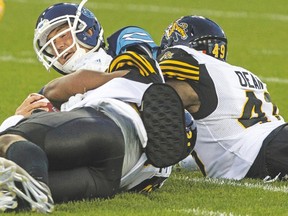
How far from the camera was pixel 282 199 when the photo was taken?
17.6ft

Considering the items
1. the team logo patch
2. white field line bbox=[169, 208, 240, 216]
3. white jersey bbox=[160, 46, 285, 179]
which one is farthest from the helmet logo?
white field line bbox=[169, 208, 240, 216]

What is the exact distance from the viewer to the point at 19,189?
4.60 metres

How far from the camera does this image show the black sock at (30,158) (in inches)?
183

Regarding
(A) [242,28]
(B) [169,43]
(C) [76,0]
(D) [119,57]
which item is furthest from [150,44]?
(C) [76,0]

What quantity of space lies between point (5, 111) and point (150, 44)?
1.86 meters

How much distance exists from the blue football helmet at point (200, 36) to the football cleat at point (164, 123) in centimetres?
116

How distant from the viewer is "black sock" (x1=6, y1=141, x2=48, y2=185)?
4656 millimetres

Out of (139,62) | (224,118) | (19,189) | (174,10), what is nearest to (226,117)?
(224,118)

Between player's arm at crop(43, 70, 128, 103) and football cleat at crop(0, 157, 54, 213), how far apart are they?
96 centimetres

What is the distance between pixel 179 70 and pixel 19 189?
1.48 m

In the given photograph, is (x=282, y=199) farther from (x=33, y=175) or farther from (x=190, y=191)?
(x=33, y=175)

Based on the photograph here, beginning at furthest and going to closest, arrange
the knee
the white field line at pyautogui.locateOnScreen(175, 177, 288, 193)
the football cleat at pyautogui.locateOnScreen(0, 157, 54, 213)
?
the white field line at pyautogui.locateOnScreen(175, 177, 288, 193)
the knee
the football cleat at pyautogui.locateOnScreen(0, 157, 54, 213)

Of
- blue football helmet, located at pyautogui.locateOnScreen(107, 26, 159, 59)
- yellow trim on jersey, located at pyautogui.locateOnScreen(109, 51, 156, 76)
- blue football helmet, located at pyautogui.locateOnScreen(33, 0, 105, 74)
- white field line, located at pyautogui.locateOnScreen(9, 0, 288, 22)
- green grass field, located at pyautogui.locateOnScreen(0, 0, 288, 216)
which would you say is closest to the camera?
green grass field, located at pyautogui.locateOnScreen(0, 0, 288, 216)

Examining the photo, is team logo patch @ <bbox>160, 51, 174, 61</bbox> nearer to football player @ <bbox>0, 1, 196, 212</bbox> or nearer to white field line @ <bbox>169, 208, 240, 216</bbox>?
football player @ <bbox>0, 1, 196, 212</bbox>
